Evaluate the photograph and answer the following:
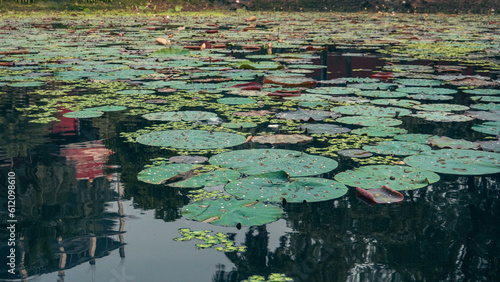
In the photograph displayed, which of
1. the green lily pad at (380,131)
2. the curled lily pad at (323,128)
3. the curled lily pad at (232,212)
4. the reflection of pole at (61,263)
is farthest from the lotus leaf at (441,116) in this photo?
the reflection of pole at (61,263)

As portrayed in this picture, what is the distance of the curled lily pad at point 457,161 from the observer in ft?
8.50

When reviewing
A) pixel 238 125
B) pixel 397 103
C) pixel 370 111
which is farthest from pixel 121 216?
pixel 397 103

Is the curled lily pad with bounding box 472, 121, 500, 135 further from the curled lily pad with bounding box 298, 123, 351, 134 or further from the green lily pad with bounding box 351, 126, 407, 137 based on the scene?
the curled lily pad with bounding box 298, 123, 351, 134

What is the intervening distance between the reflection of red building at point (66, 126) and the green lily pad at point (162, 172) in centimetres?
97

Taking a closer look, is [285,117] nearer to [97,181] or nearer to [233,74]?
[97,181]

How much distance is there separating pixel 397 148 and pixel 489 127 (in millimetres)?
846

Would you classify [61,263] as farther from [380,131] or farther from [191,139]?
[380,131]

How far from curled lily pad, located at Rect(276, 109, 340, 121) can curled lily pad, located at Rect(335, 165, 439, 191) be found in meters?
1.16

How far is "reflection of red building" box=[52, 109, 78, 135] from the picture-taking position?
343cm

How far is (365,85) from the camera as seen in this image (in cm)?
508

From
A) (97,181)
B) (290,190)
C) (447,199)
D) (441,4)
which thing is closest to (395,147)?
(447,199)

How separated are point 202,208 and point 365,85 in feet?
10.6

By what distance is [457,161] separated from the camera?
272cm

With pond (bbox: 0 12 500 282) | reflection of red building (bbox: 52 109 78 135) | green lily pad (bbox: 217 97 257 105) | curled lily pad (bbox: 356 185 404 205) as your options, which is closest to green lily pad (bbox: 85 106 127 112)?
pond (bbox: 0 12 500 282)
